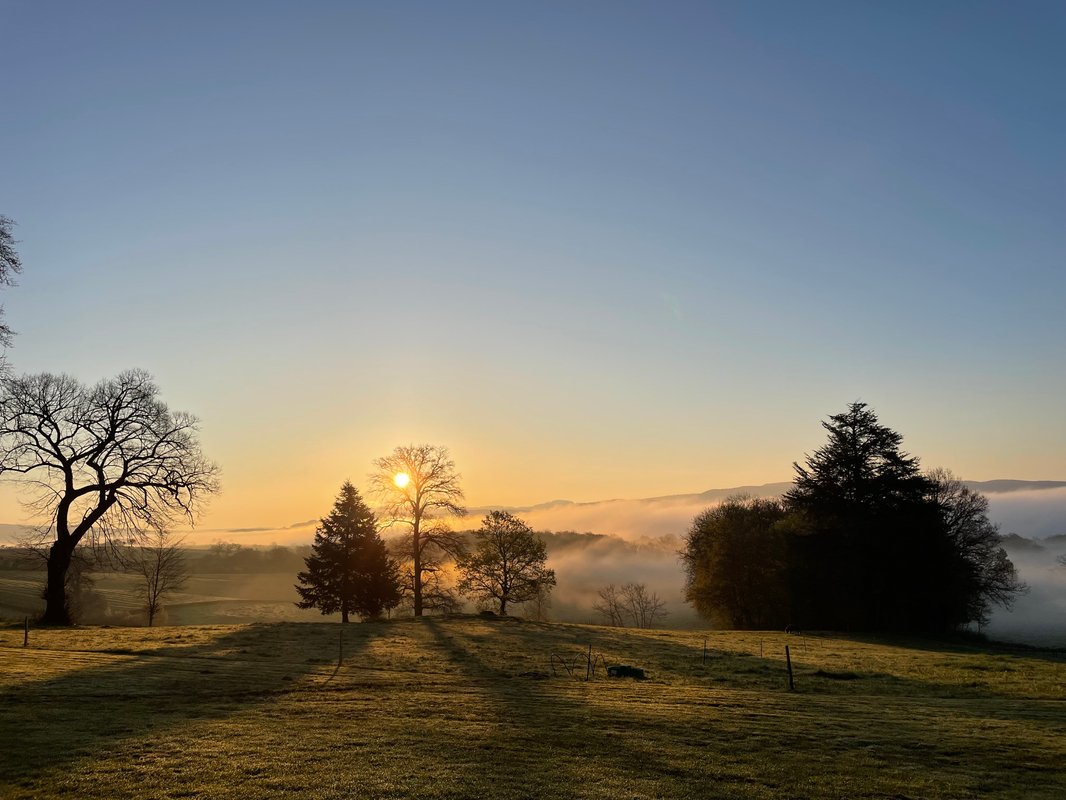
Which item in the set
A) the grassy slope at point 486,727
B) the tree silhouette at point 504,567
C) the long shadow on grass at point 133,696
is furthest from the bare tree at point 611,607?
the long shadow on grass at point 133,696

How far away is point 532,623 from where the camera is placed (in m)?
52.7

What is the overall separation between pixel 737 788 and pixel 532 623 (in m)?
41.5

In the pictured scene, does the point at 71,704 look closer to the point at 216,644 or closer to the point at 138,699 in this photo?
the point at 138,699

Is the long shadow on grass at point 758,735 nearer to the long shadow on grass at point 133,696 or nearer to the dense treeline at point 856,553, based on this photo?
the long shadow on grass at point 133,696

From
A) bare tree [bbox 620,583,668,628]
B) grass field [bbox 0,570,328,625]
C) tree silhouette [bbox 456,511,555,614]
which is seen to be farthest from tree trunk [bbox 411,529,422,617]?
bare tree [bbox 620,583,668,628]

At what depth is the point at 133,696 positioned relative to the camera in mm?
19047

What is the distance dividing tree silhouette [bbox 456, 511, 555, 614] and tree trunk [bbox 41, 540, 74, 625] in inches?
1235

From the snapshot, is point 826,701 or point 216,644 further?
point 216,644

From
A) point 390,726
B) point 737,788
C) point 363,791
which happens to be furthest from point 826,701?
point 363,791

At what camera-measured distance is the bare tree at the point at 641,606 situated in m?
118

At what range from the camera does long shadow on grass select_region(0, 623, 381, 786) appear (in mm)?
13398

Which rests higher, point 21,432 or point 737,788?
point 21,432

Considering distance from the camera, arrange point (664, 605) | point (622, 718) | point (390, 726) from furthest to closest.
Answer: point (664, 605) → point (622, 718) → point (390, 726)

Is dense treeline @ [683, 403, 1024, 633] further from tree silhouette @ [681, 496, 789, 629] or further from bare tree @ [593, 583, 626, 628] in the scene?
bare tree @ [593, 583, 626, 628]
